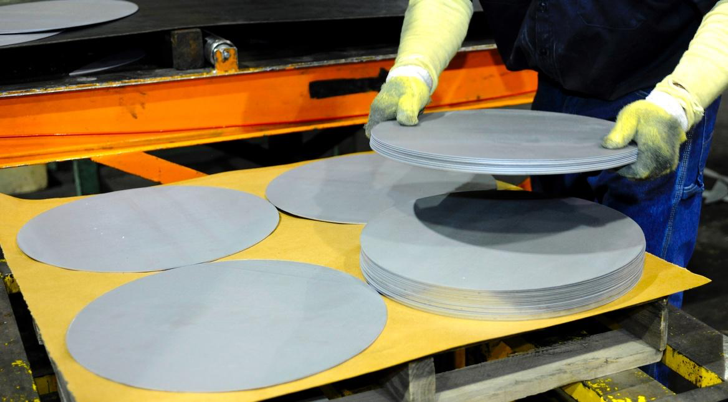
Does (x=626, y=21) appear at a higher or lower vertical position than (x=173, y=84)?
higher

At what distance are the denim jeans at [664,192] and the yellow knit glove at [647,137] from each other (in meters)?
0.58

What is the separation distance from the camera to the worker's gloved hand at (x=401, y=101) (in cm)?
197

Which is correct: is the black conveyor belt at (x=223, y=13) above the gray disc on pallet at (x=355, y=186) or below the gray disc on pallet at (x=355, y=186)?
above

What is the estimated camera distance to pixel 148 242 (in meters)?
1.98

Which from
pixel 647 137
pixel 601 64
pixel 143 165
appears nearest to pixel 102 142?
pixel 143 165

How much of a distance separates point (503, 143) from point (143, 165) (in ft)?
4.99

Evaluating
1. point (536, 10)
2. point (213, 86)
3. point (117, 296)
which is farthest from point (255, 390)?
point (213, 86)

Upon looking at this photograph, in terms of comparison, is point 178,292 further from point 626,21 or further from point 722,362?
point 626,21

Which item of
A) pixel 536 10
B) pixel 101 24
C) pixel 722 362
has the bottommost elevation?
pixel 722 362

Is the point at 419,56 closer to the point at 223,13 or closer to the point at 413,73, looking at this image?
the point at 413,73

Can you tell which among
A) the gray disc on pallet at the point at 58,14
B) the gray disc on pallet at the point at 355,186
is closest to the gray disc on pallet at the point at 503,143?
the gray disc on pallet at the point at 355,186

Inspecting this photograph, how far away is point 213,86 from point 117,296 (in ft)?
4.20

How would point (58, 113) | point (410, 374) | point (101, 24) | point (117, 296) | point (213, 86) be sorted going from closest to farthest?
point (410, 374), point (117, 296), point (58, 113), point (213, 86), point (101, 24)

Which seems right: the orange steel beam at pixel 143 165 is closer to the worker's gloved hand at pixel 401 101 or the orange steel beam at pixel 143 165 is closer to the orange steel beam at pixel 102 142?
the orange steel beam at pixel 102 142
